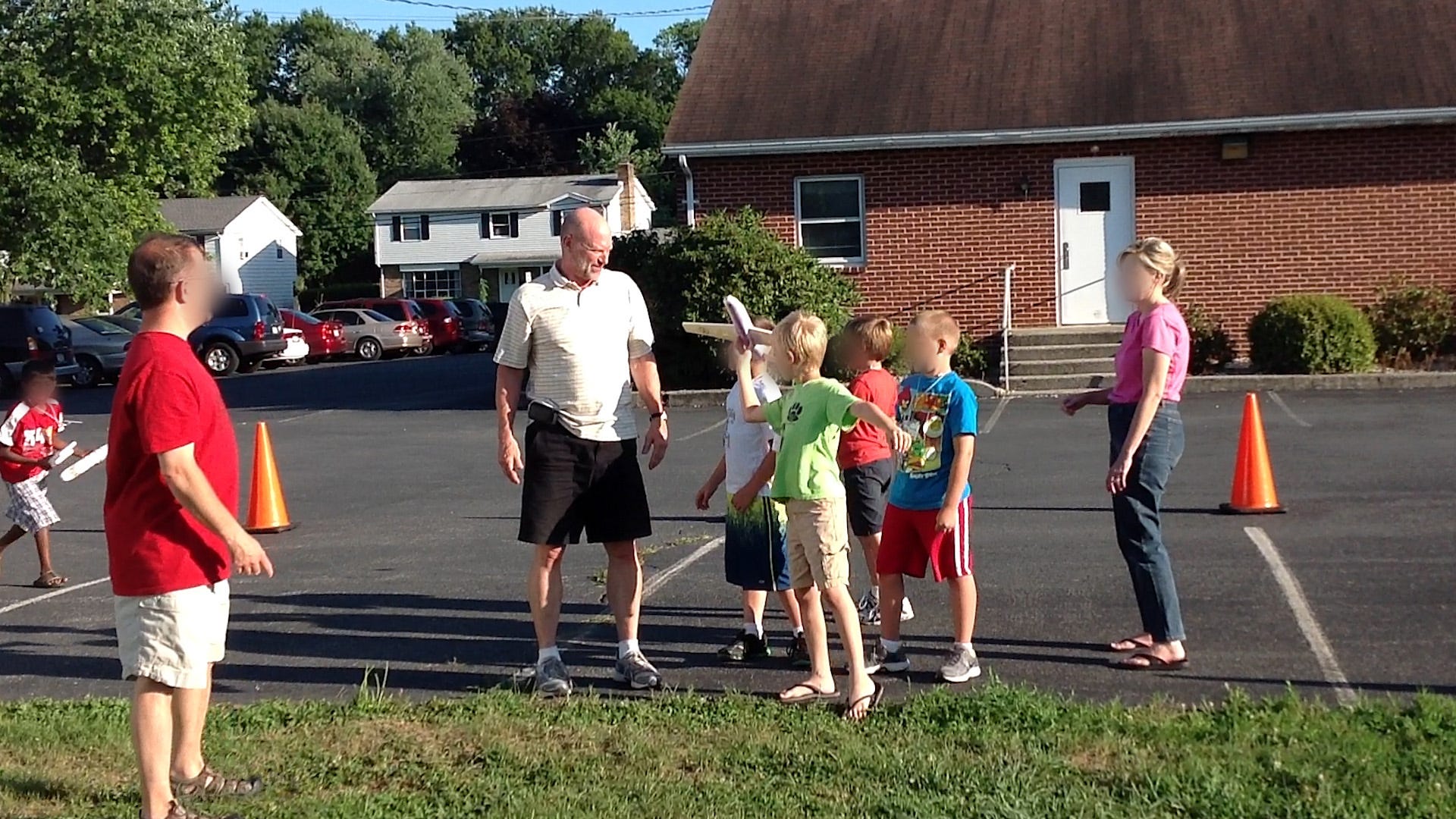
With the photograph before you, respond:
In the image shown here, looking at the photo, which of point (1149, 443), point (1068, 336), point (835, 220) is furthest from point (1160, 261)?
point (835, 220)

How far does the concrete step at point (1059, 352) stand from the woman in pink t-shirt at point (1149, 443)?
13.5m

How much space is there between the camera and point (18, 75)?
3206 cm

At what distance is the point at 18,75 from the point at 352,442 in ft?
64.4

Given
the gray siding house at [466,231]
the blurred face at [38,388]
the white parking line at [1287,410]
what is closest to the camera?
the blurred face at [38,388]

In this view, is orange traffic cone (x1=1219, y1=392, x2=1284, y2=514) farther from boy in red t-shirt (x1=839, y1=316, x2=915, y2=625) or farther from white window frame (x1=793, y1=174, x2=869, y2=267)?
white window frame (x1=793, y1=174, x2=869, y2=267)

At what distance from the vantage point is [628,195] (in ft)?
206

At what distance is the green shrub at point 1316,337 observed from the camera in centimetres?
1770

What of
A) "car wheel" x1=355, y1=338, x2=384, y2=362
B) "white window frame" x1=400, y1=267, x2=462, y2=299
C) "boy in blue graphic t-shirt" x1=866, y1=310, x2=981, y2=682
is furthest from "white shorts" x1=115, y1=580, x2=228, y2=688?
"white window frame" x1=400, y1=267, x2=462, y2=299

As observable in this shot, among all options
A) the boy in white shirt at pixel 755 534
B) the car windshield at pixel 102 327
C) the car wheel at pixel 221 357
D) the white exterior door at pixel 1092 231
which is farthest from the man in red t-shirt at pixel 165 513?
the car wheel at pixel 221 357

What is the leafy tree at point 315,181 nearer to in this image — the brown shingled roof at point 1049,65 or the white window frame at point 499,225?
the white window frame at point 499,225

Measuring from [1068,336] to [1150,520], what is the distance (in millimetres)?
13921

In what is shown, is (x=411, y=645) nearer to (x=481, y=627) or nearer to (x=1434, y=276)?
(x=481, y=627)

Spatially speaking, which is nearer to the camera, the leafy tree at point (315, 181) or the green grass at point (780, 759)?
the green grass at point (780, 759)

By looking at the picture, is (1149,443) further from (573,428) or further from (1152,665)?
(573,428)
